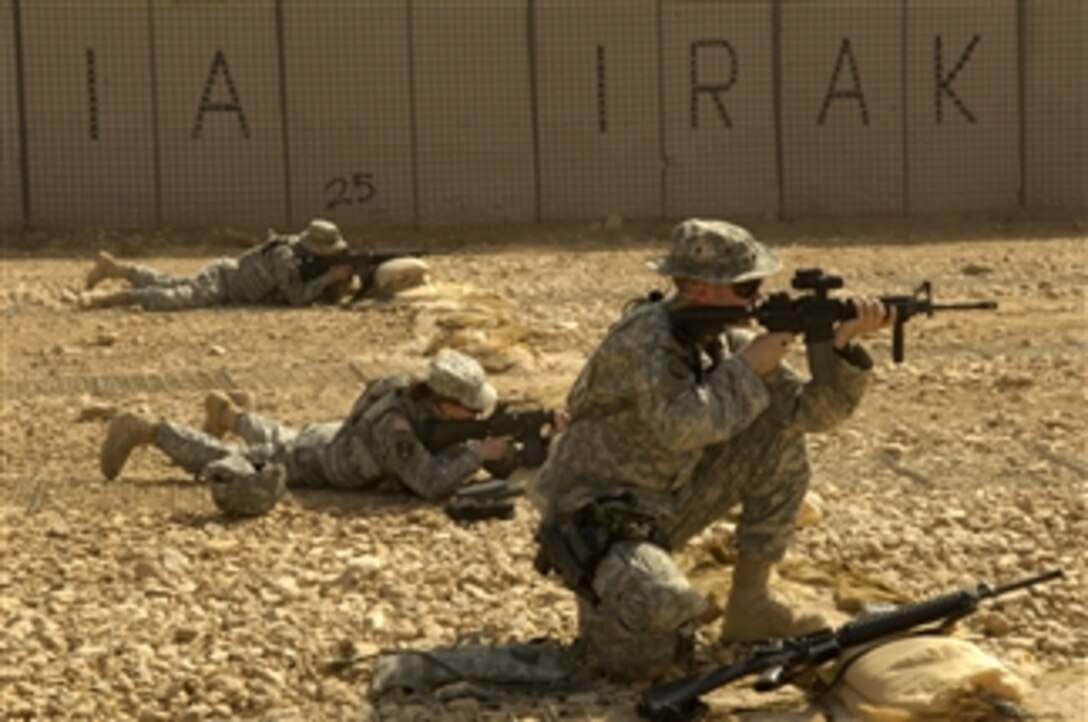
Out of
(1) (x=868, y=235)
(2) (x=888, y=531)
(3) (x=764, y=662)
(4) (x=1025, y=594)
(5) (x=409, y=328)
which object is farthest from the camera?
(1) (x=868, y=235)

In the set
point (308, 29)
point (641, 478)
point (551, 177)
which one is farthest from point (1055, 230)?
point (641, 478)

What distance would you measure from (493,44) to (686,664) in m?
13.2

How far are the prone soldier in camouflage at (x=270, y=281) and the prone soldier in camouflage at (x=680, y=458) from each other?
794cm

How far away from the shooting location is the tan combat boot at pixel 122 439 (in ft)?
29.6

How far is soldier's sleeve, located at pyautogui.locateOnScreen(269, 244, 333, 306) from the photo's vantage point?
46.2 feet

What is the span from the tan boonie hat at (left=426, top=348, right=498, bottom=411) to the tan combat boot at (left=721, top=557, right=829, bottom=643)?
2.25 m

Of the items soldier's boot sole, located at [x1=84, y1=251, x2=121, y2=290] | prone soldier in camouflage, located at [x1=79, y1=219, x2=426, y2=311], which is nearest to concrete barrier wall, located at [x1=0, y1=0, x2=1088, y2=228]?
soldier's boot sole, located at [x1=84, y1=251, x2=121, y2=290]

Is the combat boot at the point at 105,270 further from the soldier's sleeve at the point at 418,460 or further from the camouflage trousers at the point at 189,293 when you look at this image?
the soldier's sleeve at the point at 418,460

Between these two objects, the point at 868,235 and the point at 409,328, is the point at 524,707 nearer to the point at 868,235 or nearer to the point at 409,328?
the point at 409,328

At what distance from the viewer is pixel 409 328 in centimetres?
1310

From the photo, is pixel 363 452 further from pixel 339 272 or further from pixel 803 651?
pixel 339 272

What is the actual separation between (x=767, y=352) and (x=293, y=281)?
8475 millimetres

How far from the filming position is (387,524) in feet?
26.5

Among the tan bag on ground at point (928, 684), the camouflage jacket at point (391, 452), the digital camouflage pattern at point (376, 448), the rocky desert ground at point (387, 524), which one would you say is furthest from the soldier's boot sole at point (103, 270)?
the tan bag on ground at point (928, 684)
